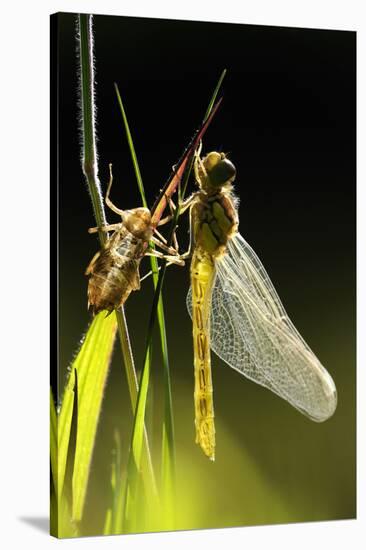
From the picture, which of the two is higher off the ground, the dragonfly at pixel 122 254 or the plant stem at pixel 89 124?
the plant stem at pixel 89 124

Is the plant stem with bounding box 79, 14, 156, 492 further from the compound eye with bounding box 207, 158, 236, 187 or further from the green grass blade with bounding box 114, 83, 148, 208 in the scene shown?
the compound eye with bounding box 207, 158, 236, 187

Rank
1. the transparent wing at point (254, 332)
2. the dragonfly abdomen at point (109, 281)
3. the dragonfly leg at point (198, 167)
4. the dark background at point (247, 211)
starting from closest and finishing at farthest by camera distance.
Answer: the dragonfly abdomen at point (109, 281)
the dark background at point (247, 211)
the dragonfly leg at point (198, 167)
the transparent wing at point (254, 332)

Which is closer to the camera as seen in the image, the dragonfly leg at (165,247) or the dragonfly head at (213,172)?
the dragonfly leg at (165,247)

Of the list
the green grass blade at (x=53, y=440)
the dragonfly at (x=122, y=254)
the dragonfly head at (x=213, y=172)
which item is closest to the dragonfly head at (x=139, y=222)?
the dragonfly at (x=122, y=254)

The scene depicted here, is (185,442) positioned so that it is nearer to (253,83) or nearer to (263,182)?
(263,182)

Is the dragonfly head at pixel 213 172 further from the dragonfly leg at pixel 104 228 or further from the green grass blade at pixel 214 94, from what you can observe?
the dragonfly leg at pixel 104 228

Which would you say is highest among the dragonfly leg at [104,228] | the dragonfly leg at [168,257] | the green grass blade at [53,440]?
the dragonfly leg at [104,228]

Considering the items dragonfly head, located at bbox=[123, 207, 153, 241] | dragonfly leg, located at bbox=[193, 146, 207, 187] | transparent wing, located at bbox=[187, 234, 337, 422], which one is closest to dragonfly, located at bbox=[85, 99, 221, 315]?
dragonfly head, located at bbox=[123, 207, 153, 241]
